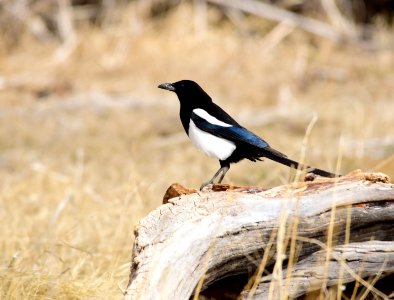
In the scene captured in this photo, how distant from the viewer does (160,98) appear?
9930mm

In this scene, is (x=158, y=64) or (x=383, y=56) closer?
(x=158, y=64)

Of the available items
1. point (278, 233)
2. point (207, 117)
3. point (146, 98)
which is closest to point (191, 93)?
point (207, 117)

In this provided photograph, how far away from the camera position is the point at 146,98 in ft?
32.6

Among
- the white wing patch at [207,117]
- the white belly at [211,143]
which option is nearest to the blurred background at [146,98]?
the white belly at [211,143]

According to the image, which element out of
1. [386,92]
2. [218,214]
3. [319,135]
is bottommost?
[218,214]

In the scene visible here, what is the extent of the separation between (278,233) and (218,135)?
796mm

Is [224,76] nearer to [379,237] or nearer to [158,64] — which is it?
[158,64]

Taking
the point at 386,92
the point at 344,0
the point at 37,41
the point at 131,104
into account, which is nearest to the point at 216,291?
the point at 131,104

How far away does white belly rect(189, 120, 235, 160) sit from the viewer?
12.2 feet

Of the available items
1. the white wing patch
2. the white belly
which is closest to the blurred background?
the white belly

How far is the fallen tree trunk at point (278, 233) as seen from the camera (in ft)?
10.1

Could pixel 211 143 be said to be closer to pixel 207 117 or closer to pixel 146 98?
pixel 207 117

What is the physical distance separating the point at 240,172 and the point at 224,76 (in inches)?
143

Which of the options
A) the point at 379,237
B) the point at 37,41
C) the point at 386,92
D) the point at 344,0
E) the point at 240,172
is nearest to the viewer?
the point at 379,237
